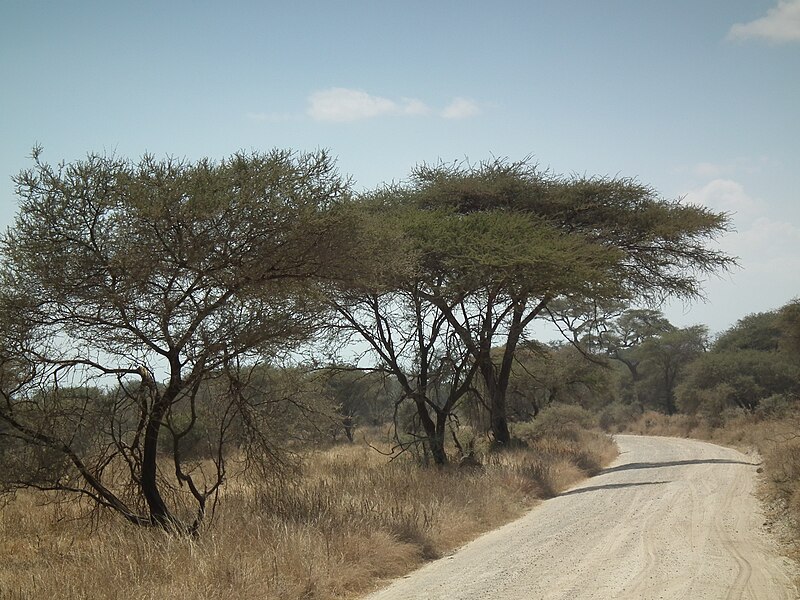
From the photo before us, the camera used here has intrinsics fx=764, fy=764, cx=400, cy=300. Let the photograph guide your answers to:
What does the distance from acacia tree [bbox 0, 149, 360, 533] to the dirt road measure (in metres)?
3.45

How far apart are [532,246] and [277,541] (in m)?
11.6

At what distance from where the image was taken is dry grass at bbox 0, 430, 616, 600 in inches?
294

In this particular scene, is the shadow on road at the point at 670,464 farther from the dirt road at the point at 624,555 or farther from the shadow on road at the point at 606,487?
the dirt road at the point at 624,555

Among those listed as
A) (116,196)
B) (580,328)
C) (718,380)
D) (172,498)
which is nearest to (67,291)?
(116,196)

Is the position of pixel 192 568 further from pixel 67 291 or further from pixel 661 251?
pixel 661 251

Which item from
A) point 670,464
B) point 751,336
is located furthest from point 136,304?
point 751,336

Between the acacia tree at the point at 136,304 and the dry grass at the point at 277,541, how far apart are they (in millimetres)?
930

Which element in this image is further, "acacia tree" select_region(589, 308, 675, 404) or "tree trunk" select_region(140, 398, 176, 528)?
"acacia tree" select_region(589, 308, 675, 404)

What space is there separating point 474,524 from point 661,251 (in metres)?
14.4

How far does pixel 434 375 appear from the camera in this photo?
19000 millimetres

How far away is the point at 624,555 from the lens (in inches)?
359

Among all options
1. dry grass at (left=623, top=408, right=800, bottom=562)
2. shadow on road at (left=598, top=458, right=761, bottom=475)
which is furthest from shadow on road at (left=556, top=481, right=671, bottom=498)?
shadow on road at (left=598, top=458, right=761, bottom=475)

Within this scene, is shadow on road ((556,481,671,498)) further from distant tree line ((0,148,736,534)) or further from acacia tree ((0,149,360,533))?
acacia tree ((0,149,360,533))

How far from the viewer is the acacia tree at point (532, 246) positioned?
18.6 meters
